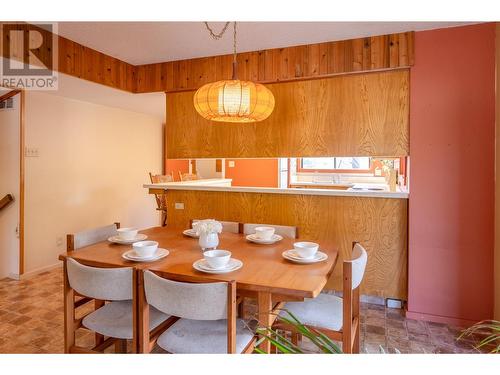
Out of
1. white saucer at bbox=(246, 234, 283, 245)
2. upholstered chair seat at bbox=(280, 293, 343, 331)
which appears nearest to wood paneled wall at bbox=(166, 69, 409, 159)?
white saucer at bbox=(246, 234, 283, 245)

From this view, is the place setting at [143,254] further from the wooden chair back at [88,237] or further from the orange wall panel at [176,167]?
the orange wall panel at [176,167]

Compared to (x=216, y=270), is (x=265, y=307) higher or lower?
lower

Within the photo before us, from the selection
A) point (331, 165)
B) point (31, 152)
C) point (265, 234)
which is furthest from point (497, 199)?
point (31, 152)

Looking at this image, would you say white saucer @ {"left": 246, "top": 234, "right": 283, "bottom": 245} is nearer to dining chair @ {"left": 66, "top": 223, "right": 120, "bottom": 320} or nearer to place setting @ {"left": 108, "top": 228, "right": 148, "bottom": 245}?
place setting @ {"left": 108, "top": 228, "right": 148, "bottom": 245}

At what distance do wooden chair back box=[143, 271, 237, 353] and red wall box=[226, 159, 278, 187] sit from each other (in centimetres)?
410

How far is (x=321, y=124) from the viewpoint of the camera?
3053 millimetres

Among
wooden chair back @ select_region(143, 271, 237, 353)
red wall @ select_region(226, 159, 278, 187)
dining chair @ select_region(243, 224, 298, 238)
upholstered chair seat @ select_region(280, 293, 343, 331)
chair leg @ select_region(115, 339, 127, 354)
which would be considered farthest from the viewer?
red wall @ select_region(226, 159, 278, 187)

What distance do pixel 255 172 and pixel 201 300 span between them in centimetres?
428

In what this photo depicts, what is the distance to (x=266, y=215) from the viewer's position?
126 inches

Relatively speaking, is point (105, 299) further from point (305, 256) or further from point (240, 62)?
point (240, 62)

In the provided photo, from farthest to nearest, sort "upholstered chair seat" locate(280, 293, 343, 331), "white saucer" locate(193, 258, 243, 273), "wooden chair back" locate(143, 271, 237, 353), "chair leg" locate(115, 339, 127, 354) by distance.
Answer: "chair leg" locate(115, 339, 127, 354) < "upholstered chair seat" locate(280, 293, 343, 331) < "white saucer" locate(193, 258, 243, 273) < "wooden chair back" locate(143, 271, 237, 353)

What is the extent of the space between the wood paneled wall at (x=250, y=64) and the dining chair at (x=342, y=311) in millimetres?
1831

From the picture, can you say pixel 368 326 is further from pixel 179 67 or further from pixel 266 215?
pixel 179 67

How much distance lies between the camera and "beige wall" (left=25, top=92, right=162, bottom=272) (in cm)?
360
